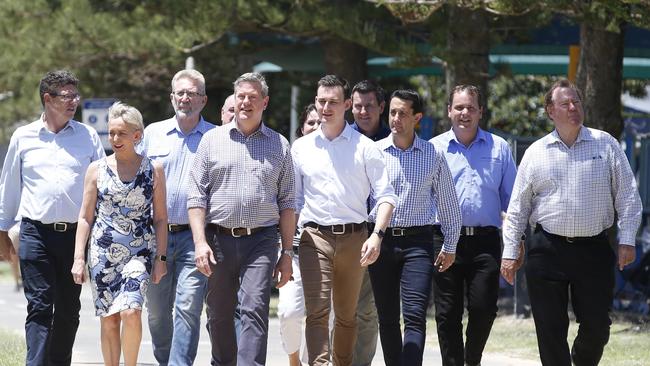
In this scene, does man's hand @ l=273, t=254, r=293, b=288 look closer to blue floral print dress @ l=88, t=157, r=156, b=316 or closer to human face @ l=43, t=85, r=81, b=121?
blue floral print dress @ l=88, t=157, r=156, b=316

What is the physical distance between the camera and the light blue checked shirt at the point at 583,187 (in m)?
8.74

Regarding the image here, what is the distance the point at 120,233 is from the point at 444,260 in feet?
7.44

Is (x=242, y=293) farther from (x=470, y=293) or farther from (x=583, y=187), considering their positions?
(x=583, y=187)

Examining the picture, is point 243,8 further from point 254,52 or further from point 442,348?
point 442,348

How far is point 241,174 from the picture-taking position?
28.5 feet

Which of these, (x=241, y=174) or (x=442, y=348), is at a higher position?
(x=241, y=174)

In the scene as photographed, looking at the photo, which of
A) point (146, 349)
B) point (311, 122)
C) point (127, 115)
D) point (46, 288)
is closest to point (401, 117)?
point (311, 122)

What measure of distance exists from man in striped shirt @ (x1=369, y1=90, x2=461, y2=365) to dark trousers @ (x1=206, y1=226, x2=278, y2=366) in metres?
0.90

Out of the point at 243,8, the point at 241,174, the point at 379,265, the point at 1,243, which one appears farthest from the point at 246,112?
the point at 243,8

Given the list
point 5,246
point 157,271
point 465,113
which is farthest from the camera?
point 465,113

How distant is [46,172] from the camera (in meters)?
9.21

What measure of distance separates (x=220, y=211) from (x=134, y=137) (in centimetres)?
74

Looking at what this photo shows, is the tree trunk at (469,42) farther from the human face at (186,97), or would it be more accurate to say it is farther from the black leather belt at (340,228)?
the black leather belt at (340,228)

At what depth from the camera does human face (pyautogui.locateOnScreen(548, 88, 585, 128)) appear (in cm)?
884
